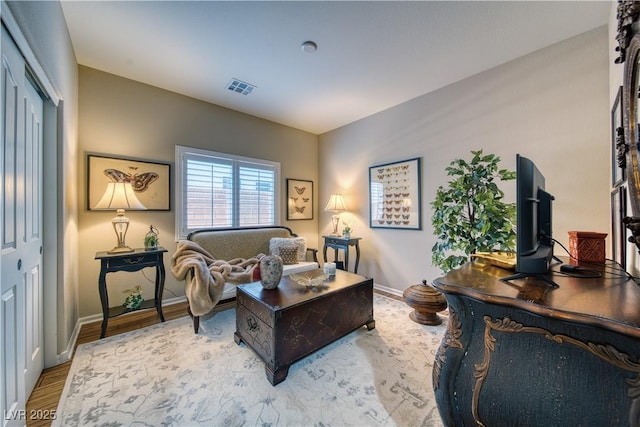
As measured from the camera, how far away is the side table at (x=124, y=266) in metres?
2.20

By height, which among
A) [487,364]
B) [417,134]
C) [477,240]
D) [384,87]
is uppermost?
[384,87]

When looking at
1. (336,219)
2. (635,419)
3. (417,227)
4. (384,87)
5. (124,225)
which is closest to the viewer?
(635,419)

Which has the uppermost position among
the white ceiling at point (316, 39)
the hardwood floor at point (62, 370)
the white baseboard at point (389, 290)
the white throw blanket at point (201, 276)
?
the white ceiling at point (316, 39)

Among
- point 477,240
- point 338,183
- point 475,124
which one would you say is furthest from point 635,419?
point 338,183

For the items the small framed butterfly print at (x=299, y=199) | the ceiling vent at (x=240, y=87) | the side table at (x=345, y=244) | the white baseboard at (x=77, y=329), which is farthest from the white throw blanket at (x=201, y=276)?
the ceiling vent at (x=240, y=87)

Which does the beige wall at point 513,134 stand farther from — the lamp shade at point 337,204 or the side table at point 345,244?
the lamp shade at point 337,204

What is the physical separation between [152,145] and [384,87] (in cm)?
297

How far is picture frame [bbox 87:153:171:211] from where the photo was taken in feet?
Answer: 8.35

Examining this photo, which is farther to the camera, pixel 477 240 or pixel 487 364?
pixel 477 240

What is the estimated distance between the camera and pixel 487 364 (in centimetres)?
87

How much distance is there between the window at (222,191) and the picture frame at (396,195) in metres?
1.65

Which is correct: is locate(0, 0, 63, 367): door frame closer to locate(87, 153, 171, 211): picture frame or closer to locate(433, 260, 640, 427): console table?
locate(87, 153, 171, 211): picture frame

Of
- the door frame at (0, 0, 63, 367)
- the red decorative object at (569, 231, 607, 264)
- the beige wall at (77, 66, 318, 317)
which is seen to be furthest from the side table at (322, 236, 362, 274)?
the door frame at (0, 0, 63, 367)

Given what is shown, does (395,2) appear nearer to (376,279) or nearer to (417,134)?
(417,134)
